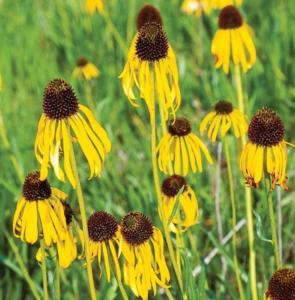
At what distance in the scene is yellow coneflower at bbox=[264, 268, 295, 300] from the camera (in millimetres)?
1445

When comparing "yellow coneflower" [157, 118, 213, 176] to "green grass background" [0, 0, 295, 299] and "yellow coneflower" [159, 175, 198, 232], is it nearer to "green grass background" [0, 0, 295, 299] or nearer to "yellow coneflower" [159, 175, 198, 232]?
"yellow coneflower" [159, 175, 198, 232]

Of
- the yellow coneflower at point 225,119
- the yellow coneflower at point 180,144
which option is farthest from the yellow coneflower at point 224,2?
the yellow coneflower at point 180,144

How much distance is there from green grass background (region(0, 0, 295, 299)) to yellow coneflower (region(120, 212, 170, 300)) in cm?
10

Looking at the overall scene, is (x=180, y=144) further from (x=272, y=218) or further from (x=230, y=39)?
(x=230, y=39)

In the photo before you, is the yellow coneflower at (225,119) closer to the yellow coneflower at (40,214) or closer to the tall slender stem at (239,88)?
the tall slender stem at (239,88)

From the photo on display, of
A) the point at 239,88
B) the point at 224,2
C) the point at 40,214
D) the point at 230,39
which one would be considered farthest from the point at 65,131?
the point at 224,2

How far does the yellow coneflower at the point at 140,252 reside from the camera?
1.67 m

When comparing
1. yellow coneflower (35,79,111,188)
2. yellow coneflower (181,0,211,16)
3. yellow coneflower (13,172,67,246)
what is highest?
yellow coneflower (181,0,211,16)

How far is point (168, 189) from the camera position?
1979mm

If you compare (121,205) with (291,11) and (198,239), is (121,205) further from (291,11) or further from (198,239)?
(291,11)

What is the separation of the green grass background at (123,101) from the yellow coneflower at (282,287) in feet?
0.81

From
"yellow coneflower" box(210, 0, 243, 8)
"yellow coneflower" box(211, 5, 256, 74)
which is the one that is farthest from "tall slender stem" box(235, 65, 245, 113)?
"yellow coneflower" box(210, 0, 243, 8)

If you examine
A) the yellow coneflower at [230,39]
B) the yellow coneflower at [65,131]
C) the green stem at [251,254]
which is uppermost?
the yellow coneflower at [230,39]

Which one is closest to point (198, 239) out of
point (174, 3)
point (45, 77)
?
point (45, 77)
